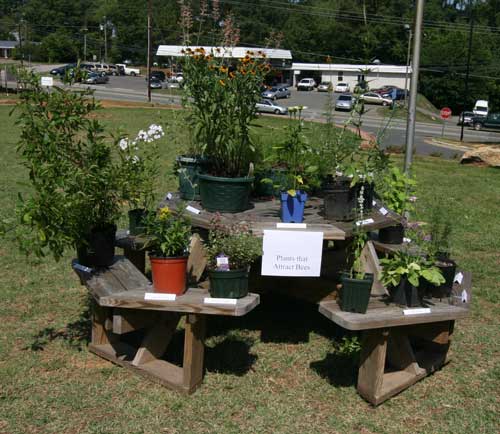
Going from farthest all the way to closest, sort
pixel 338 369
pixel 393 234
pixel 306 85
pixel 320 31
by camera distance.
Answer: pixel 320 31 < pixel 306 85 < pixel 393 234 < pixel 338 369

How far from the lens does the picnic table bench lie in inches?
139

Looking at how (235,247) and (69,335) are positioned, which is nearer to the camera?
(235,247)

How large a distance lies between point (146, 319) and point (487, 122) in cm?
3709

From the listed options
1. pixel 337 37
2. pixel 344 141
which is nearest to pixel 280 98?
pixel 337 37

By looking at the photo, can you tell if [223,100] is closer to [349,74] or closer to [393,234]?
[393,234]

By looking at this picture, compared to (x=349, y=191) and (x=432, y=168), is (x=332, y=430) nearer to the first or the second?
(x=349, y=191)

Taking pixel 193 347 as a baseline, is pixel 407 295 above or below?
above

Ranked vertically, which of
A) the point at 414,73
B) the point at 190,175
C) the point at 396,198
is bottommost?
the point at 396,198

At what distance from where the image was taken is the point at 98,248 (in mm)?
3998

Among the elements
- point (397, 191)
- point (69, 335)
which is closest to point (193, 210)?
point (69, 335)

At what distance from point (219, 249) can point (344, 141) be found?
6.36 feet

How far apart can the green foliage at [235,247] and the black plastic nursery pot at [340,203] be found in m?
0.70

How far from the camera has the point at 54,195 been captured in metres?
3.57

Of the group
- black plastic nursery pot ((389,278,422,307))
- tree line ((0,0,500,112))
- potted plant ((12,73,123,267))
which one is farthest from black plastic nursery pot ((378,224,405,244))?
tree line ((0,0,500,112))
